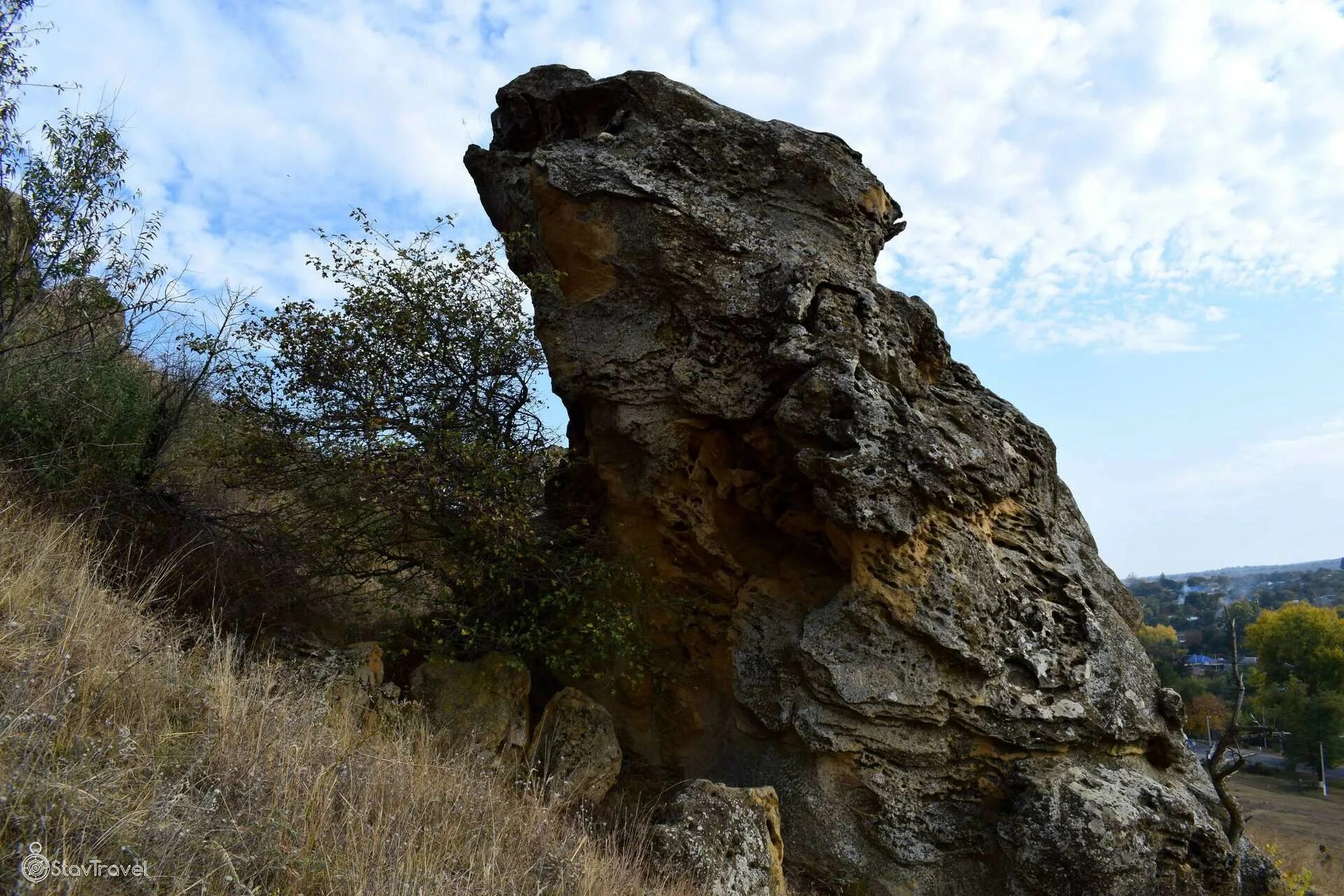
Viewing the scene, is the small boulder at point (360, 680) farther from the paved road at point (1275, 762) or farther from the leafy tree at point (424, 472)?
the paved road at point (1275, 762)

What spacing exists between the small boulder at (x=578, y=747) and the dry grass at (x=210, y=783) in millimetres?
1406

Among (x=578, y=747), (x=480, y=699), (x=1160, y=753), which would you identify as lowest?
(x=578, y=747)

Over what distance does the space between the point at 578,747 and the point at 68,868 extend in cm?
469

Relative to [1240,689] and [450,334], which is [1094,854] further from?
[450,334]

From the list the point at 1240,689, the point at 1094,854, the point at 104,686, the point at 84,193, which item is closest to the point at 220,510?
the point at 84,193

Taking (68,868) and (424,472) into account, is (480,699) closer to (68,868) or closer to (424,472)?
(424,472)

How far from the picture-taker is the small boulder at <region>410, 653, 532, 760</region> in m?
6.53

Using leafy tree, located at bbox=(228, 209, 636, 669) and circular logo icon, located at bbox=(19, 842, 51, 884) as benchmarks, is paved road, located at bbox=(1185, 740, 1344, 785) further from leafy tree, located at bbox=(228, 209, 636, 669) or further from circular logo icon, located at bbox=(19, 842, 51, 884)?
circular logo icon, located at bbox=(19, 842, 51, 884)

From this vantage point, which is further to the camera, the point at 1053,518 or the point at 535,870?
the point at 1053,518

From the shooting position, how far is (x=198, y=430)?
29.5ft

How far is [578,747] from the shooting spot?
686 centimetres

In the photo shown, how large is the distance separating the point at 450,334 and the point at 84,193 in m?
3.34

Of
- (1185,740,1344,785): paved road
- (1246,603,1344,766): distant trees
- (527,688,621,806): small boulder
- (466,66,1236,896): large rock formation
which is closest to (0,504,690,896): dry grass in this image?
(527,688,621,806): small boulder

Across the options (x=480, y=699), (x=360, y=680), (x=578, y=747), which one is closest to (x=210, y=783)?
(x=360, y=680)
